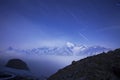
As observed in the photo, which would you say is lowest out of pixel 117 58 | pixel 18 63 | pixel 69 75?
pixel 69 75

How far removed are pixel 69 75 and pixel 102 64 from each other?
10.8ft

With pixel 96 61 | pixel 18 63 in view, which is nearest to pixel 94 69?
pixel 96 61

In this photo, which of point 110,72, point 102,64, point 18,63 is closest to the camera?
point 110,72

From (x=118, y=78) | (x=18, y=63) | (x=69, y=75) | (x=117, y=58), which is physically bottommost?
(x=118, y=78)

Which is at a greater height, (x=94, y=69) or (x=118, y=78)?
(x=94, y=69)

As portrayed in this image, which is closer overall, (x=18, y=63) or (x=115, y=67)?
(x=115, y=67)

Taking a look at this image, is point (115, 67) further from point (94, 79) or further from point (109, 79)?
point (94, 79)

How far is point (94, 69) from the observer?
14266mm

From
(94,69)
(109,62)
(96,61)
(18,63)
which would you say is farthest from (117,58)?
(18,63)

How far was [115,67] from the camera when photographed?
14039mm

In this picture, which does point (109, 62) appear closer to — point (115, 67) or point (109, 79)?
point (115, 67)

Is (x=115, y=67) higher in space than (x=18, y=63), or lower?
lower

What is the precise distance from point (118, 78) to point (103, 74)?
1358 mm

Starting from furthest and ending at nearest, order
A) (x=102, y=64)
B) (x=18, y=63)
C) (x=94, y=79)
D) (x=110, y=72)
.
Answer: (x=18, y=63) < (x=102, y=64) < (x=110, y=72) < (x=94, y=79)
